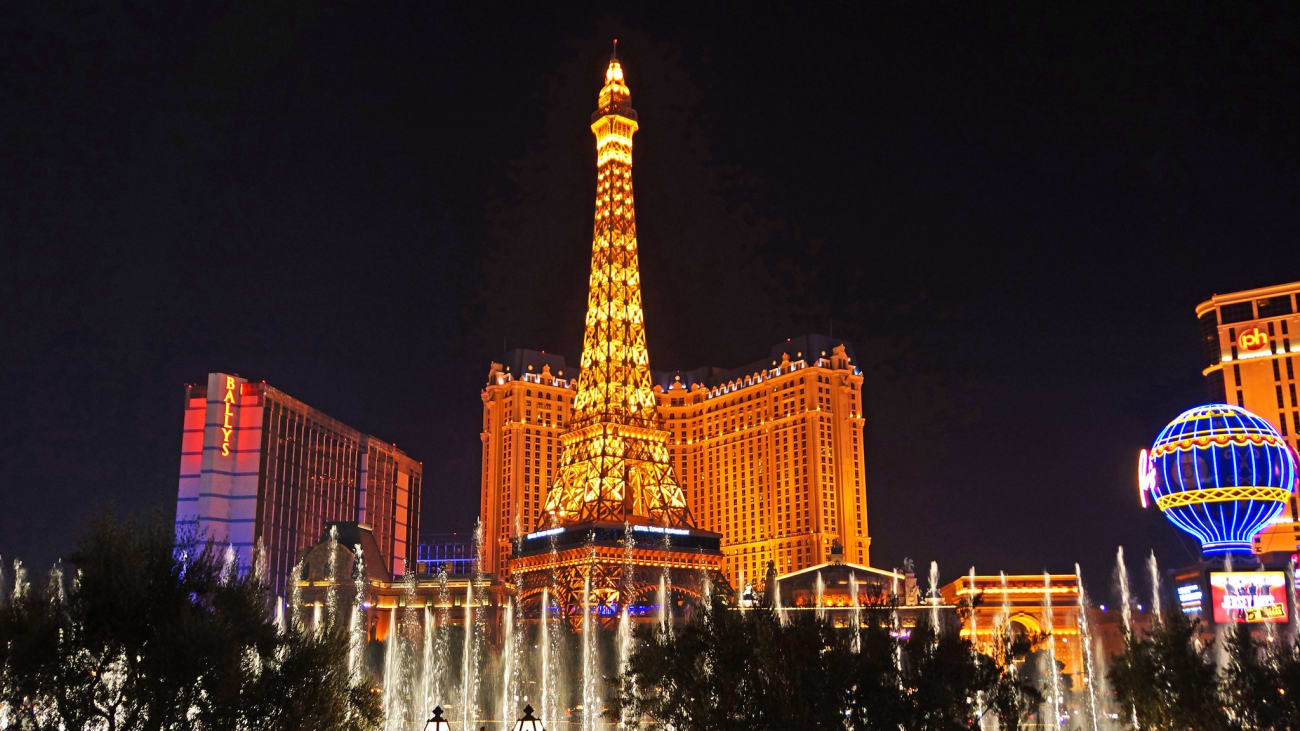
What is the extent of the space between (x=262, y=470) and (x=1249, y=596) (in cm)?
8487

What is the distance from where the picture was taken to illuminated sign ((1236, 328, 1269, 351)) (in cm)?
10762

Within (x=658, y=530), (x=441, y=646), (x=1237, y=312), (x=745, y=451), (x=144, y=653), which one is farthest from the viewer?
(x=745, y=451)

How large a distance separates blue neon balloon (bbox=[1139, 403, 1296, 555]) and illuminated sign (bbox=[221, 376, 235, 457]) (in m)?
Result: 82.3

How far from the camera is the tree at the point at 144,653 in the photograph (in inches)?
732

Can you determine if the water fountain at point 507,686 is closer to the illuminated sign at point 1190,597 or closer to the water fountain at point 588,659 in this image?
the water fountain at point 588,659

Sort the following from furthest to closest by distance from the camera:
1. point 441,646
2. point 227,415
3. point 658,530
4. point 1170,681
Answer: point 227,415 → point 658,530 → point 441,646 → point 1170,681

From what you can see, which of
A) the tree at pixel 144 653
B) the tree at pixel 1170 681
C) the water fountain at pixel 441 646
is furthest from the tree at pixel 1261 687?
the water fountain at pixel 441 646

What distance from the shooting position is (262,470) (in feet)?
361

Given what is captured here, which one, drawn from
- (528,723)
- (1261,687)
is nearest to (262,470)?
(528,723)

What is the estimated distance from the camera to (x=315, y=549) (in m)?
102

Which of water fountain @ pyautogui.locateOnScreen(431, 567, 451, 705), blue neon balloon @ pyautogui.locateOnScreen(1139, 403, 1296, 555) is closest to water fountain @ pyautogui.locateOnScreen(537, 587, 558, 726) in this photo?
water fountain @ pyautogui.locateOnScreen(431, 567, 451, 705)

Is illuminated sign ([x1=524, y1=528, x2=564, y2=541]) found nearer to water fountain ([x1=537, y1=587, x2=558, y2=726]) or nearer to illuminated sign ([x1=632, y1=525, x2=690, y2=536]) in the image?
water fountain ([x1=537, y1=587, x2=558, y2=726])

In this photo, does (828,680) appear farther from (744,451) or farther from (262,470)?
(744,451)

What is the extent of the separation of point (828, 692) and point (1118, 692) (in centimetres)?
877
